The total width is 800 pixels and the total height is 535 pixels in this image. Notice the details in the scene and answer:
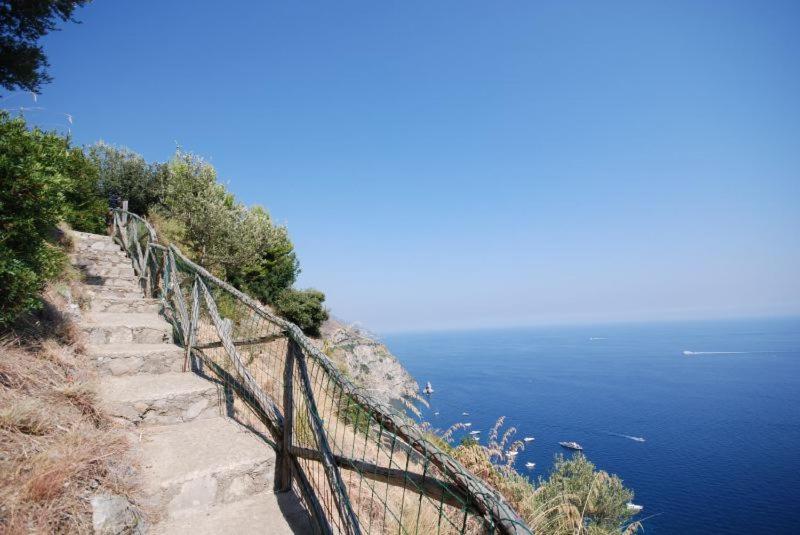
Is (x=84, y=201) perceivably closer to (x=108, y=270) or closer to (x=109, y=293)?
(x=108, y=270)

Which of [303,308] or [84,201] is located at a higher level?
[84,201]

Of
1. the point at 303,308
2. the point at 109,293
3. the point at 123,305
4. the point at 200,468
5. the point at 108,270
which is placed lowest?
the point at 200,468

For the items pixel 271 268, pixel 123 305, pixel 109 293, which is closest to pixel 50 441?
pixel 123 305

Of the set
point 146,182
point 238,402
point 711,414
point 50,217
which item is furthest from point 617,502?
point 711,414

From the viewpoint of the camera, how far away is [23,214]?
372 centimetres

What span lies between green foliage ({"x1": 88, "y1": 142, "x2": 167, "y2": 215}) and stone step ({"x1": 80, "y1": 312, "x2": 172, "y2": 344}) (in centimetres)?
1334

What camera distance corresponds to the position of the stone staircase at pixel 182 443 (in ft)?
8.98

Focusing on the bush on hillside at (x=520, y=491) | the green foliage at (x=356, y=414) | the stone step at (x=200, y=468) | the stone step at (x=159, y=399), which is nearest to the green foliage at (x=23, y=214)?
the stone step at (x=159, y=399)

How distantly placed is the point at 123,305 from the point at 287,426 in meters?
5.70

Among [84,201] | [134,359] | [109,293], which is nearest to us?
[134,359]

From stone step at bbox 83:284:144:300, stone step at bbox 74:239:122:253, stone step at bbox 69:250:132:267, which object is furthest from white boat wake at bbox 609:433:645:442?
stone step at bbox 74:239:122:253

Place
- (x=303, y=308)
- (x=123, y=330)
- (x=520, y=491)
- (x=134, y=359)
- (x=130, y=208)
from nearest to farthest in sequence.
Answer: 1. (x=134, y=359)
2. (x=123, y=330)
3. (x=520, y=491)
4. (x=130, y=208)
5. (x=303, y=308)

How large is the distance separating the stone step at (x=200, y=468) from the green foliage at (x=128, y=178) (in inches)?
659

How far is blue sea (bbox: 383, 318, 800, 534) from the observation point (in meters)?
38.3
